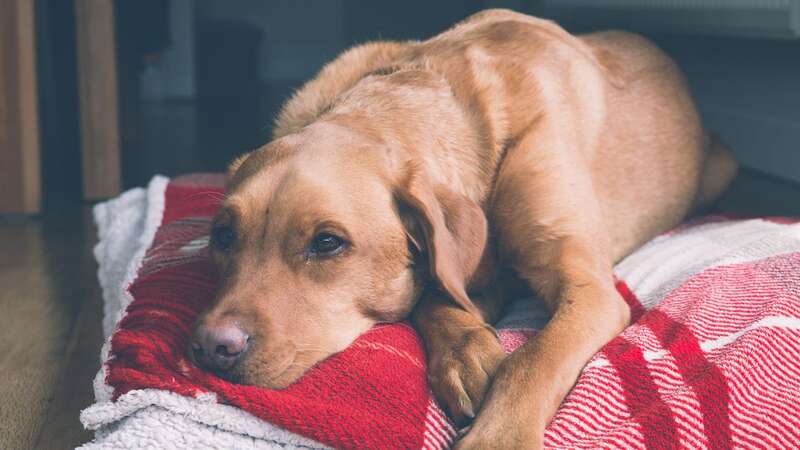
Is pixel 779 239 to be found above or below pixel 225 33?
above

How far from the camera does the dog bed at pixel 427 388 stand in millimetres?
1368

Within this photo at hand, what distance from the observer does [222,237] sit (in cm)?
172

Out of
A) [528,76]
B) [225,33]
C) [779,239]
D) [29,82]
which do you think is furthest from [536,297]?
[225,33]

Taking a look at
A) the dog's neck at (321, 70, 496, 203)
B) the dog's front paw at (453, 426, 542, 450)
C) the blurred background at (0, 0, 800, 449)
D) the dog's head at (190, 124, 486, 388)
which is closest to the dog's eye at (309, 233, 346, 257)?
the dog's head at (190, 124, 486, 388)

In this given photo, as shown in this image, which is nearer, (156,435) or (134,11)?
(156,435)

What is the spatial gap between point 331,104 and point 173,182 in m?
1.13

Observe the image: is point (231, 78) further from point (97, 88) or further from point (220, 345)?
point (220, 345)

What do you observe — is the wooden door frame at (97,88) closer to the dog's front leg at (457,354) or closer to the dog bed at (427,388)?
the dog bed at (427,388)

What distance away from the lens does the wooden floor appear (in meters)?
1.70

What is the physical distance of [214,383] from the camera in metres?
1.40

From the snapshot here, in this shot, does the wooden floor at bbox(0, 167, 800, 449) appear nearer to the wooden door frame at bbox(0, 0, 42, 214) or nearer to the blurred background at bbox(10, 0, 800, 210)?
the wooden door frame at bbox(0, 0, 42, 214)

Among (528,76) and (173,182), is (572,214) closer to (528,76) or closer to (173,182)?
(528,76)

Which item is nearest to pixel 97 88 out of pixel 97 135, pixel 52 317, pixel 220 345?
pixel 97 135

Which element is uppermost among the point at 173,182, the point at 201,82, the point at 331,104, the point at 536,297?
the point at 331,104
